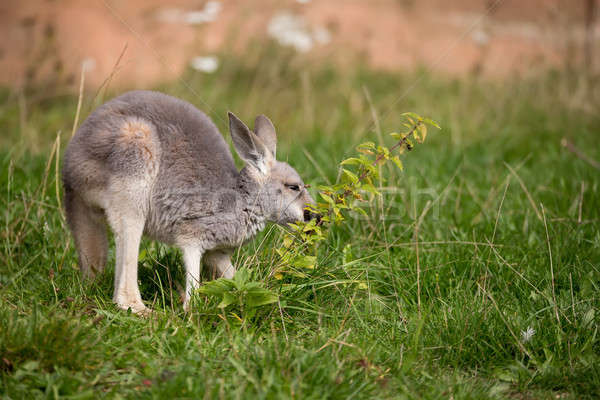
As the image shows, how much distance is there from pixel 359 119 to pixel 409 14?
329 centimetres

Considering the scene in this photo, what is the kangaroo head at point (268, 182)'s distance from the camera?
3789 mm

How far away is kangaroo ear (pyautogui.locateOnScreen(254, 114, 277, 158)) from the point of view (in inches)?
154

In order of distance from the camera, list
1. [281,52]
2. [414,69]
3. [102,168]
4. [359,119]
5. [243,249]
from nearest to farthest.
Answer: [102,168]
[243,249]
[359,119]
[281,52]
[414,69]

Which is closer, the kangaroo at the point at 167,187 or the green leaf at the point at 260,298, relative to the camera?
the green leaf at the point at 260,298

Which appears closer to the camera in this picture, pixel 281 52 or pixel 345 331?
pixel 345 331

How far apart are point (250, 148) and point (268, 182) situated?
24 centimetres

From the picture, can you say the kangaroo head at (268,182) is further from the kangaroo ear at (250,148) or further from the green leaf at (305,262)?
the green leaf at (305,262)

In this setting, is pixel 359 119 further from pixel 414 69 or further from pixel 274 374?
pixel 274 374

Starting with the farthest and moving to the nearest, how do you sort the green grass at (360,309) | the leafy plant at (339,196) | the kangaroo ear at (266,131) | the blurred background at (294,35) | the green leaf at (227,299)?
1. the blurred background at (294,35)
2. the kangaroo ear at (266,131)
3. the leafy plant at (339,196)
4. the green leaf at (227,299)
5. the green grass at (360,309)

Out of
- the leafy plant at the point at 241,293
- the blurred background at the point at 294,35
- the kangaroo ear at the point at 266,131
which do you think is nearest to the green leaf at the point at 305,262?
the leafy plant at the point at 241,293

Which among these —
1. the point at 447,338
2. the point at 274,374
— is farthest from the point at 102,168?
the point at 447,338

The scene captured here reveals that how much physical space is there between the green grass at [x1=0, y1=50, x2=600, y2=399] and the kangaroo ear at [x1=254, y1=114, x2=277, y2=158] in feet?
1.55

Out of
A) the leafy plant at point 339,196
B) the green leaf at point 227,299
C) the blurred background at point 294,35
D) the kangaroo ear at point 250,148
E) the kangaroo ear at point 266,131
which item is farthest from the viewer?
the blurred background at point 294,35

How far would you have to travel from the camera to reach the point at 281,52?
26.9 ft
